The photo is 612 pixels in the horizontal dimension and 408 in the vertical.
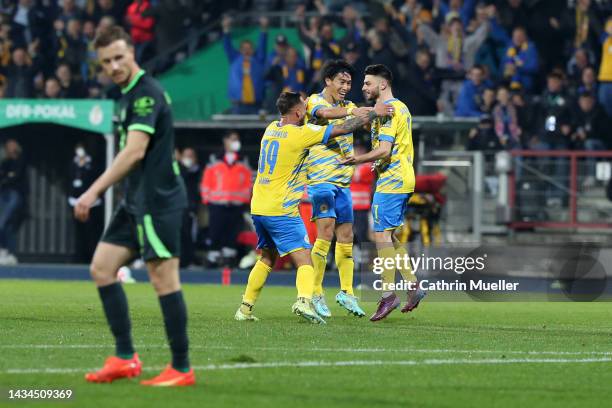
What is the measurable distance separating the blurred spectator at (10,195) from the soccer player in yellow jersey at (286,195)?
43.2ft

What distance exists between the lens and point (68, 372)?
8695 millimetres

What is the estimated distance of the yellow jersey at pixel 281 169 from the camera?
13.0 m

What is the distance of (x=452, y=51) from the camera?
964 inches

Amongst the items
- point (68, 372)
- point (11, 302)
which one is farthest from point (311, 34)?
point (68, 372)

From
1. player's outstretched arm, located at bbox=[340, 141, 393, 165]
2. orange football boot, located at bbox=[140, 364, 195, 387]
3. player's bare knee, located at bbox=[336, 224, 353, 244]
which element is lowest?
orange football boot, located at bbox=[140, 364, 195, 387]

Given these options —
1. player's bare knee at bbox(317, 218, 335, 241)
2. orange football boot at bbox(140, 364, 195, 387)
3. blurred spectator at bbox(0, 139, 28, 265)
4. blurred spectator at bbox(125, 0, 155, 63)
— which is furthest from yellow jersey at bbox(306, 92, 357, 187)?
blurred spectator at bbox(125, 0, 155, 63)

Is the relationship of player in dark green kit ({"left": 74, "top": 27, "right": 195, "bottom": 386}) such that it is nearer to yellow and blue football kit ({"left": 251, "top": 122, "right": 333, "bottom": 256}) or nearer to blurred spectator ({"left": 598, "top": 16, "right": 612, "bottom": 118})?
yellow and blue football kit ({"left": 251, "top": 122, "right": 333, "bottom": 256})

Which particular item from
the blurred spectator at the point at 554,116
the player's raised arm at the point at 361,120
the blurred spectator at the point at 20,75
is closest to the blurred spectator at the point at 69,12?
the blurred spectator at the point at 20,75

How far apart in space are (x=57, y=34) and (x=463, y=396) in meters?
20.3

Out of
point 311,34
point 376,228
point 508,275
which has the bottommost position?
point 508,275

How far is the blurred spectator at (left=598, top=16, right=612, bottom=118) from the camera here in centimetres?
2323

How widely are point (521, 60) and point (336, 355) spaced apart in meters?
14.8

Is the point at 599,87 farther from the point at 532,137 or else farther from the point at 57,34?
the point at 57,34

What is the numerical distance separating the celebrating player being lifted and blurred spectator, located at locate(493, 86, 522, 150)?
9.11 metres
